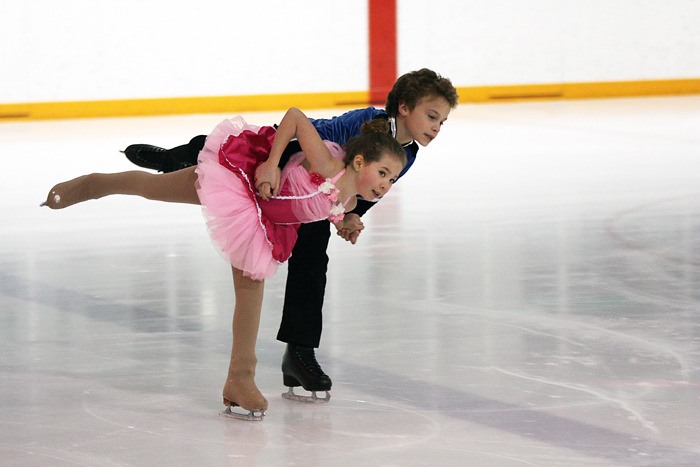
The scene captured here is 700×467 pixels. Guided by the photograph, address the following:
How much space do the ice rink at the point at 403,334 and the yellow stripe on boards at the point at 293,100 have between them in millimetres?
4297

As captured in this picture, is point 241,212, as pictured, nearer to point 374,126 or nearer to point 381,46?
point 374,126

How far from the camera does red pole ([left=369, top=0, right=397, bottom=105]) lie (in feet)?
38.8

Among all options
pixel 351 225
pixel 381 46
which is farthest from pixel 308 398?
pixel 381 46

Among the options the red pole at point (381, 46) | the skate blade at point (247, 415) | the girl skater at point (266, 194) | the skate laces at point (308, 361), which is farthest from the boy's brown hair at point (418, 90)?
the red pole at point (381, 46)

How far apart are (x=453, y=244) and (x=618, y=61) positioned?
802cm

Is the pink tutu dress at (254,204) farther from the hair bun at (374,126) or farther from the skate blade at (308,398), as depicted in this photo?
the skate blade at (308,398)

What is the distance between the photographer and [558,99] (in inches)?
485

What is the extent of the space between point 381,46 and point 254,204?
928cm

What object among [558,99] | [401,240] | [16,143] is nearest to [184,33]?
[16,143]

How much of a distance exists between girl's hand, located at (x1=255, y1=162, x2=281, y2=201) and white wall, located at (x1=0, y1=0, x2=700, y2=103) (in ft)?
28.3

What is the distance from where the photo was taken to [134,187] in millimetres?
3061

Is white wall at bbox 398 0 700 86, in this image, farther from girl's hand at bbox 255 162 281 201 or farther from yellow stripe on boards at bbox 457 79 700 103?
girl's hand at bbox 255 162 281 201

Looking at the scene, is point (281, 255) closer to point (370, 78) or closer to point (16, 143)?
point (16, 143)

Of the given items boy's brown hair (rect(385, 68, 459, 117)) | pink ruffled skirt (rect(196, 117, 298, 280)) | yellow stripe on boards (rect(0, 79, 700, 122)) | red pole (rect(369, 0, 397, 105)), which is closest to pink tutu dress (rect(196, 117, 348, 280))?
pink ruffled skirt (rect(196, 117, 298, 280))
